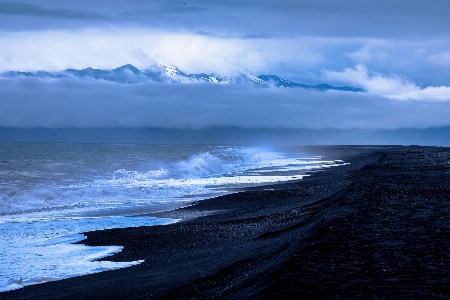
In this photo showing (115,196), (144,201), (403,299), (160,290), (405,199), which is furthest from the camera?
(115,196)

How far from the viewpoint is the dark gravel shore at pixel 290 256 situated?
8.80 m

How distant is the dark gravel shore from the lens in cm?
880

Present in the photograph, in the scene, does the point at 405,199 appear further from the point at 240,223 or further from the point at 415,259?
the point at 415,259

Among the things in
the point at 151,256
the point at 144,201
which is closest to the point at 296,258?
the point at 151,256

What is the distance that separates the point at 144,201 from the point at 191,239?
522 inches

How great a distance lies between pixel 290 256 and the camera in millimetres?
10500

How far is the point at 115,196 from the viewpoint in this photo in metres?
32.8

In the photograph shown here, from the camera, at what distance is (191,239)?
17.1 metres

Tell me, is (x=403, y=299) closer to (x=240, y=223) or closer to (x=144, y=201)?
(x=240, y=223)

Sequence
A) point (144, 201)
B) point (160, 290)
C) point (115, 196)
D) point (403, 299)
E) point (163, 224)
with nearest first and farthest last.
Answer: point (403, 299) < point (160, 290) < point (163, 224) < point (144, 201) < point (115, 196)

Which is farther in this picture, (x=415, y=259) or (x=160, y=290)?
(x=160, y=290)

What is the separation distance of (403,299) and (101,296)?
537 centimetres

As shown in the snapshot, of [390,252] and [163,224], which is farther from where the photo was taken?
[163,224]

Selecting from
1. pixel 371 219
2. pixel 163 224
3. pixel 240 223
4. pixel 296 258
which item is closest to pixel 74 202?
pixel 163 224
